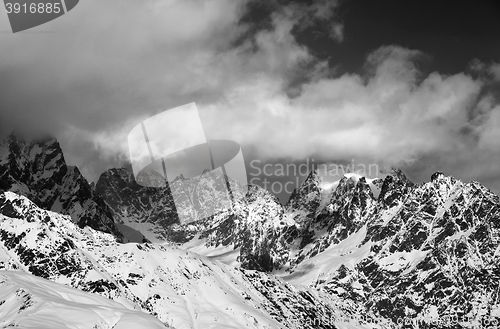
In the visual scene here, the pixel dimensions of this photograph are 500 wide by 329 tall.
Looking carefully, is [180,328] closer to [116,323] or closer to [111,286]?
[111,286]

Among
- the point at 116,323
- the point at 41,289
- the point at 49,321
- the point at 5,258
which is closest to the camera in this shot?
the point at 49,321

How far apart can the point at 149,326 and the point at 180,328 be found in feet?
325

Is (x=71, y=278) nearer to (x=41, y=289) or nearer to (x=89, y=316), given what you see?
(x=41, y=289)

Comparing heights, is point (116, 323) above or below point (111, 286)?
above

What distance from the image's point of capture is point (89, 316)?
108 m

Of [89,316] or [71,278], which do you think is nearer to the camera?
[89,316]

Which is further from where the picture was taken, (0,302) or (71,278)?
(71,278)

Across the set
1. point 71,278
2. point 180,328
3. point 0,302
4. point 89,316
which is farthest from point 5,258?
point 89,316

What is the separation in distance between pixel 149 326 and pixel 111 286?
102m

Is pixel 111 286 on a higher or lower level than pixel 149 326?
lower

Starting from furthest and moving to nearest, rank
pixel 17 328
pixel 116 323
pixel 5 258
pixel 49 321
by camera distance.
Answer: pixel 5 258
pixel 116 323
pixel 49 321
pixel 17 328

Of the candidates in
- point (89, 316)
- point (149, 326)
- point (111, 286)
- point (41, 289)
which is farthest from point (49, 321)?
point (111, 286)

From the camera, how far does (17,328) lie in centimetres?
8981


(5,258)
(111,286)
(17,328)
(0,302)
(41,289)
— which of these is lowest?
(111,286)
